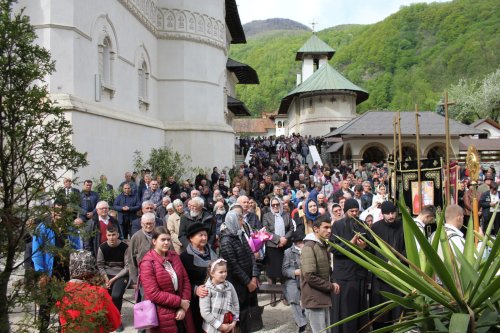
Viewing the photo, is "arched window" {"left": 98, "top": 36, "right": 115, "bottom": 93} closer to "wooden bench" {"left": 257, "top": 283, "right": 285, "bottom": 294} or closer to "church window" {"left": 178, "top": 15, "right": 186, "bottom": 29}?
"church window" {"left": 178, "top": 15, "right": 186, "bottom": 29}

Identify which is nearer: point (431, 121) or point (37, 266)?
point (37, 266)

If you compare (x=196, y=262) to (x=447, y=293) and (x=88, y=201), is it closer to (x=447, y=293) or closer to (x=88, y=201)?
(x=447, y=293)

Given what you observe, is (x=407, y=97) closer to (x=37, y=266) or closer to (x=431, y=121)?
(x=431, y=121)

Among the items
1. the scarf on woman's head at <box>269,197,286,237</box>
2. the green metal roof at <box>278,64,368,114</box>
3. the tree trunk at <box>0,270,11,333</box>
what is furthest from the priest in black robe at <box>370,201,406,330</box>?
the green metal roof at <box>278,64,368,114</box>

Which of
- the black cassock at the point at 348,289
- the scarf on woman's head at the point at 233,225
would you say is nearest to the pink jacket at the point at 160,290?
the scarf on woman's head at the point at 233,225

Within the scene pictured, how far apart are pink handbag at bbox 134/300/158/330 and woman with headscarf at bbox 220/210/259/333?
1169 mm

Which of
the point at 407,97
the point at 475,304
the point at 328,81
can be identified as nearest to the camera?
the point at 475,304

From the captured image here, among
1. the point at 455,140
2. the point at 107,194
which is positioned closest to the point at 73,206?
the point at 107,194

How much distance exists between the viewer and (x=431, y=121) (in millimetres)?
31953

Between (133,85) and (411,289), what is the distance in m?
15.0

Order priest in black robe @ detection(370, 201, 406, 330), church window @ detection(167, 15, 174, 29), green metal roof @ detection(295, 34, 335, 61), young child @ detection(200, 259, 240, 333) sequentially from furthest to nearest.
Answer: green metal roof @ detection(295, 34, 335, 61) < church window @ detection(167, 15, 174, 29) < priest in black robe @ detection(370, 201, 406, 330) < young child @ detection(200, 259, 240, 333)

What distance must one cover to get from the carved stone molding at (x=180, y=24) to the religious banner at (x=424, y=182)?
11.0 metres

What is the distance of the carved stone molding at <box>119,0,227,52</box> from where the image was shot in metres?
19.3

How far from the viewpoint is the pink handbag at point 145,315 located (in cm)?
484
